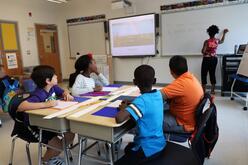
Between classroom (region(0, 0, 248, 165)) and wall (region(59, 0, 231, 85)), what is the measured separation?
3 cm

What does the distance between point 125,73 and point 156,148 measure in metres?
4.96

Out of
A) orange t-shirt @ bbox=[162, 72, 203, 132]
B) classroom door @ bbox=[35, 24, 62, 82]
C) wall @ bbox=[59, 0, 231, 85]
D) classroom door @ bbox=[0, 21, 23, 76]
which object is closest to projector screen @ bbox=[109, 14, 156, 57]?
wall @ bbox=[59, 0, 231, 85]

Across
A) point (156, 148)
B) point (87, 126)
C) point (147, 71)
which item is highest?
point (147, 71)

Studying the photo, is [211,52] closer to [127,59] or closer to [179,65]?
[127,59]

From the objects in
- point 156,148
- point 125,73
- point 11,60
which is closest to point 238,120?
point 156,148

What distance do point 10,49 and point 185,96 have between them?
544 centimetres

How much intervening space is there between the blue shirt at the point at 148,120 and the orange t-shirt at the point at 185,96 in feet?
1.40

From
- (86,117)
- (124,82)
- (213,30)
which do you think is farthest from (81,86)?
(124,82)

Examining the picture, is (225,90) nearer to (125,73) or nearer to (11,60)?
(125,73)

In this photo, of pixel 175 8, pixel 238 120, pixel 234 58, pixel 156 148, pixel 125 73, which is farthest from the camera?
pixel 125 73

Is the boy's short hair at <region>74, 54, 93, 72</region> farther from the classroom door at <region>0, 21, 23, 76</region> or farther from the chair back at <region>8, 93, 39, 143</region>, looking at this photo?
the classroom door at <region>0, 21, 23, 76</region>

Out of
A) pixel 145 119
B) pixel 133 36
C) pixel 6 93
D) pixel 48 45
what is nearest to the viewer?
pixel 145 119

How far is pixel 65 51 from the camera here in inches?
291

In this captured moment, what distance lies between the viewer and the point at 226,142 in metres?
2.54
